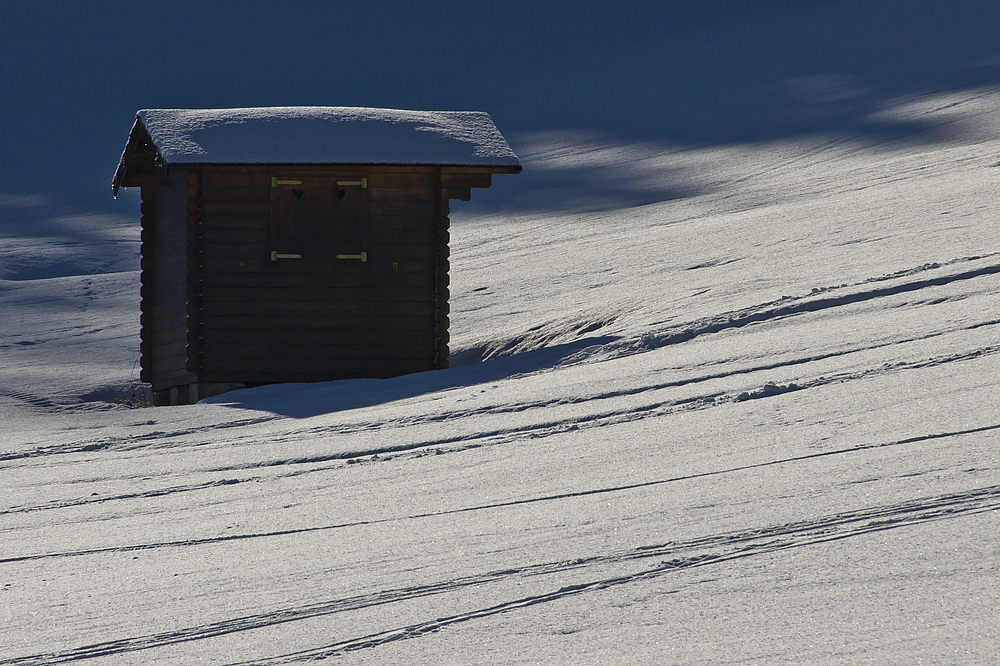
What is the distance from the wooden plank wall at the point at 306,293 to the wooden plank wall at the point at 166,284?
352 mm

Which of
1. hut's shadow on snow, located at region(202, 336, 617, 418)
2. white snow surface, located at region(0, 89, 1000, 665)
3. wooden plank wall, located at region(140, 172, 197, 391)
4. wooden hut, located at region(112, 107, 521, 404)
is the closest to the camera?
white snow surface, located at region(0, 89, 1000, 665)

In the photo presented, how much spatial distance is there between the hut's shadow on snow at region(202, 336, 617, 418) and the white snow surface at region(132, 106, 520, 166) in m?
2.72

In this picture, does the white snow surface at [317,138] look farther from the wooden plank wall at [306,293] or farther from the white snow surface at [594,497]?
the white snow surface at [594,497]

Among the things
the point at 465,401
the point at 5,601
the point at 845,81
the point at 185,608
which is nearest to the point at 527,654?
the point at 185,608

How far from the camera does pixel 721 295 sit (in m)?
10.1

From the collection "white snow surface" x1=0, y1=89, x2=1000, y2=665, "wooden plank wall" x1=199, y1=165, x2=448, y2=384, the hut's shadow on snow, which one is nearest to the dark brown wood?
"wooden plank wall" x1=199, y1=165, x2=448, y2=384

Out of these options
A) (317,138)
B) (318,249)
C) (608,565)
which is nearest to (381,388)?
(318,249)

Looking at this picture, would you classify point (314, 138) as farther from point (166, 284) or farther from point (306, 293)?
point (166, 284)

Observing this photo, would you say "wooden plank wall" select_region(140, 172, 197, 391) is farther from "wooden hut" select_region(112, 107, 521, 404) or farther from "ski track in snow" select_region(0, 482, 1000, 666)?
"ski track in snow" select_region(0, 482, 1000, 666)

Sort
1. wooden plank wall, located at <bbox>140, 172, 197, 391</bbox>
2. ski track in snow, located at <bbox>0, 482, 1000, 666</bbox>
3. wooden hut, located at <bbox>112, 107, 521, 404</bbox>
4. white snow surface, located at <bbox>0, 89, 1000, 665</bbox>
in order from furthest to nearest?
wooden plank wall, located at <bbox>140, 172, 197, 391</bbox> → wooden hut, located at <bbox>112, 107, 521, 404</bbox> → ski track in snow, located at <bbox>0, 482, 1000, 666</bbox> → white snow surface, located at <bbox>0, 89, 1000, 665</bbox>

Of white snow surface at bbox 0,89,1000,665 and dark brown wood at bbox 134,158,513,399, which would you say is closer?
white snow surface at bbox 0,89,1000,665

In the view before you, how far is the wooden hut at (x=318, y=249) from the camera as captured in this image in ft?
37.0

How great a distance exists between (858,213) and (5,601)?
39.9 ft

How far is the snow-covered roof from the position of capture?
10.9 m
